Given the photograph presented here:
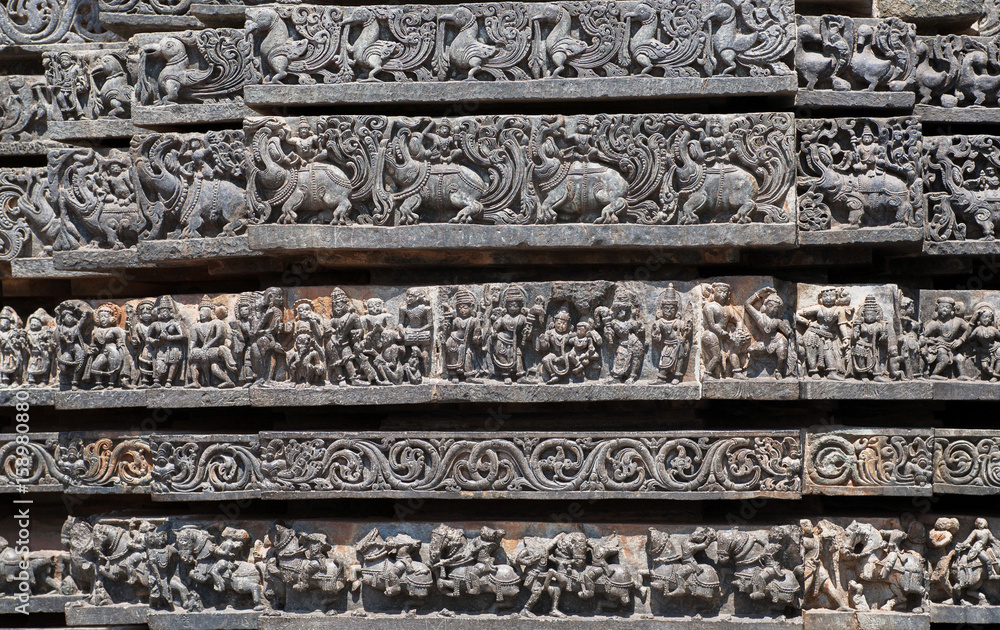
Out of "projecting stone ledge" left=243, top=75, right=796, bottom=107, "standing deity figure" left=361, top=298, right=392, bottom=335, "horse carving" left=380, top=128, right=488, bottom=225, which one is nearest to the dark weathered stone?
"projecting stone ledge" left=243, top=75, right=796, bottom=107

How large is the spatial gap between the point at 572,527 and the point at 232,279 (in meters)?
2.58

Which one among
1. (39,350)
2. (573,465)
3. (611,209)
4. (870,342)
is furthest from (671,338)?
(39,350)

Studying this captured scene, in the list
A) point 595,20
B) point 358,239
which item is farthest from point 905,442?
point 358,239

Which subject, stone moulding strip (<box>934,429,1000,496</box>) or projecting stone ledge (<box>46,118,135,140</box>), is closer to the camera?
stone moulding strip (<box>934,429,1000,496</box>)

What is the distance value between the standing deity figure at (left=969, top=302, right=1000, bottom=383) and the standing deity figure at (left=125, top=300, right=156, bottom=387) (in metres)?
4.65

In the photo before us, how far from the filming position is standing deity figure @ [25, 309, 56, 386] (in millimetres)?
5680

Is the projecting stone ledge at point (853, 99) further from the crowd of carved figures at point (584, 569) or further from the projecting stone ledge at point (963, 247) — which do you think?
the crowd of carved figures at point (584, 569)

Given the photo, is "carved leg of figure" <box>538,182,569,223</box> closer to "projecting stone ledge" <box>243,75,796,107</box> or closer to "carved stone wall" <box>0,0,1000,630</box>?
"carved stone wall" <box>0,0,1000,630</box>

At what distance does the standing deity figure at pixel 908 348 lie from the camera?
5.02 m

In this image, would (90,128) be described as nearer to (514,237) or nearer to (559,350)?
(514,237)

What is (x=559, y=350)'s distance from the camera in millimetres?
4930

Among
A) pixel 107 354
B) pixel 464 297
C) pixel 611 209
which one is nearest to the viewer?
pixel 611 209

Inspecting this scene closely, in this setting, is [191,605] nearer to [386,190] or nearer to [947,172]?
[386,190]

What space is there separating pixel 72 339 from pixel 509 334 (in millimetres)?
2562
